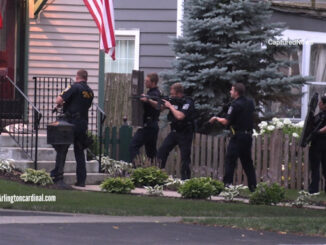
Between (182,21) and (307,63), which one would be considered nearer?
(182,21)

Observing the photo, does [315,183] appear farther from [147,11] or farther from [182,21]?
[147,11]

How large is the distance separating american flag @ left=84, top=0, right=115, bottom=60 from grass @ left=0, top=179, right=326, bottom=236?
3.20 m

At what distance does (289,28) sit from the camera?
70.5 ft

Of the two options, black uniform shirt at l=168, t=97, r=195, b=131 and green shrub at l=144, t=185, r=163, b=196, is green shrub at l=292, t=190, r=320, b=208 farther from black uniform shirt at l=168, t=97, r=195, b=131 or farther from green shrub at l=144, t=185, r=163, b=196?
black uniform shirt at l=168, t=97, r=195, b=131

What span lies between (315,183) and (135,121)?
11.1 ft

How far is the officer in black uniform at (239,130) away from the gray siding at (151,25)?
5259mm

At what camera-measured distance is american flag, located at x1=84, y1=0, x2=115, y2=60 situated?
16.7 metres

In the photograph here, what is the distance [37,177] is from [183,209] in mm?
2884

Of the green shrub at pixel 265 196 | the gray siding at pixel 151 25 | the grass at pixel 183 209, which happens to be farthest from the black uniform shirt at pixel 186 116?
the gray siding at pixel 151 25

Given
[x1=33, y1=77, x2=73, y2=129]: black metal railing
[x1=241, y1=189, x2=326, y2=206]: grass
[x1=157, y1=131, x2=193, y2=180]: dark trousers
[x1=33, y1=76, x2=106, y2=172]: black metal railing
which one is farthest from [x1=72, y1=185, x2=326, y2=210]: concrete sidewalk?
[x1=33, y1=77, x2=73, y2=129]: black metal railing

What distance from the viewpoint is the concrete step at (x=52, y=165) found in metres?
16.0

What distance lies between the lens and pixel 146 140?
1728cm

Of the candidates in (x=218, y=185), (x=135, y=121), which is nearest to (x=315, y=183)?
(x=218, y=185)

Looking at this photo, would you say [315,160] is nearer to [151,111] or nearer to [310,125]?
[310,125]
